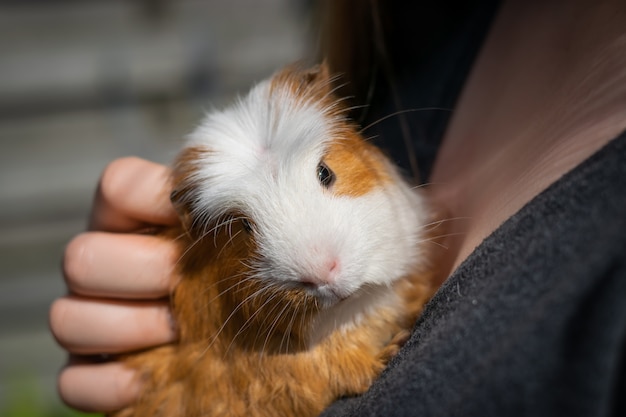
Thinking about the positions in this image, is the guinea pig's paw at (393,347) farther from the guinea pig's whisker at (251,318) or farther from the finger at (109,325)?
the finger at (109,325)

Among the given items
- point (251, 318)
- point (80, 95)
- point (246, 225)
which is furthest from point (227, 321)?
point (80, 95)

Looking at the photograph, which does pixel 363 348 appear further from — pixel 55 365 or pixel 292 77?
pixel 55 365

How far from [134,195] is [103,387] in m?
0.37

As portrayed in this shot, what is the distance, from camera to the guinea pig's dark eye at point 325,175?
3.18 ft

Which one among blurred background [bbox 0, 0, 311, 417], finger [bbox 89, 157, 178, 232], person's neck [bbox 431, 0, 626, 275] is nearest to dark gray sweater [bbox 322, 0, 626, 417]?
person's neck [bbox 431, 0, 626, 275]

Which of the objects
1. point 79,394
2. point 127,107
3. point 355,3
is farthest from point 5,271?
point 355,3

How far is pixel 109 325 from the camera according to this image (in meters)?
1.15

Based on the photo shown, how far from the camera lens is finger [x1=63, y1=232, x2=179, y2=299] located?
3.65 ft

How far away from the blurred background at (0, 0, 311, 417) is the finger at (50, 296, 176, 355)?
2159mm

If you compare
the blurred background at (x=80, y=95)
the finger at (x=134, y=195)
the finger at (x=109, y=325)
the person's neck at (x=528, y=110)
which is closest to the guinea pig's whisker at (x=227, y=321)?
the finger at (x=109, y=325)

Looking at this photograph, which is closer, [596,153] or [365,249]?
[596,153]

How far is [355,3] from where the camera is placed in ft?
4.46

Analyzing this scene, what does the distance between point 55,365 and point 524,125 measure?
134 inches

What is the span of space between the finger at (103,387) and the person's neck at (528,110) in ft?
2.10
